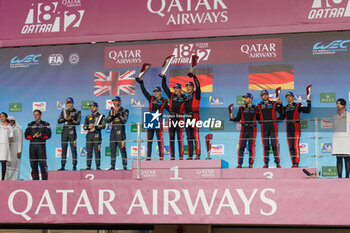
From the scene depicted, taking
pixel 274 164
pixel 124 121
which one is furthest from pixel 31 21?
pixel 274 164

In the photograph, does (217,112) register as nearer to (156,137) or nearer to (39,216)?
(156,137)

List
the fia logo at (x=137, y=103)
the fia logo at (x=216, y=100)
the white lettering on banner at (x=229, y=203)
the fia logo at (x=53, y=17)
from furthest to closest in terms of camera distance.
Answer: the fia logo at (x=137, y=103), the fia logo at (x=216, y=100), the fia logo at (x=53, y=17), the white lettering on banner at (x=229, y=203)

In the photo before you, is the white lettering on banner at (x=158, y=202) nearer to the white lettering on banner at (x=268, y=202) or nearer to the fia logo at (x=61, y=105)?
the white lettering on banner at (x=268, y=202)

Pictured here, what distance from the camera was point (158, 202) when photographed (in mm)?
5703

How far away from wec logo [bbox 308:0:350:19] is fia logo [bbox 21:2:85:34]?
3.01 meters

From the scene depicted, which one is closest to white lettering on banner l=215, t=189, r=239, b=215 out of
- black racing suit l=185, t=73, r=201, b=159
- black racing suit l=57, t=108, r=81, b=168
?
black racing suit l=185, t=73, r=201, b=159

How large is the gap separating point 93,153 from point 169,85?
4.67 ft

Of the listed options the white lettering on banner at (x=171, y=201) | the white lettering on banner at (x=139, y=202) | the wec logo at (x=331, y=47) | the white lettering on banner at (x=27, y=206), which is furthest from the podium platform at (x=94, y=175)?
the wec logo at (x=331, y=47)

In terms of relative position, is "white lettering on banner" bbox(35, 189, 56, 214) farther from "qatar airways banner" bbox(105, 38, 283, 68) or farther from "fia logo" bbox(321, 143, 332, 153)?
"fia logo" bbox(321, 143, 332, 153)

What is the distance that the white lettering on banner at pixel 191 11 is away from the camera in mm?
7480

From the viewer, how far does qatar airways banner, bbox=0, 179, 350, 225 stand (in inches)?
215

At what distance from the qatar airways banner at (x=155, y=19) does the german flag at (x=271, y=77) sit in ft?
2.25

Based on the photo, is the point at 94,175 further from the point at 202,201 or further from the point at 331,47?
the point at 331,47

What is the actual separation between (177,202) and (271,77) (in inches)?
114
